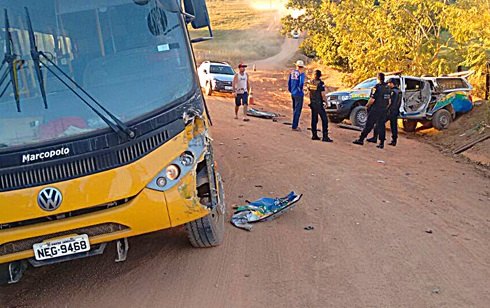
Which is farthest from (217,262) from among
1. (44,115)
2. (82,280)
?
(44,115)

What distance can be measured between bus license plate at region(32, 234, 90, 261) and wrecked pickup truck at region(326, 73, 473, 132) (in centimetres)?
1339

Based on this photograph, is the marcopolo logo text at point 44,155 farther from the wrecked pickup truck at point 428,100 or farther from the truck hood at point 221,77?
the truck hood at point 221,77

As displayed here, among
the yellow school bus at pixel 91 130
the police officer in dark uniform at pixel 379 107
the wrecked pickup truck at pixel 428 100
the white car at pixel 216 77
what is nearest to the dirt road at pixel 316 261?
the yellow school bus at pixel 91 130

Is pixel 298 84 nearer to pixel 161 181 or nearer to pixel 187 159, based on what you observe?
pixel 187 159

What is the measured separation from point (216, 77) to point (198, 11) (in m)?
19.6

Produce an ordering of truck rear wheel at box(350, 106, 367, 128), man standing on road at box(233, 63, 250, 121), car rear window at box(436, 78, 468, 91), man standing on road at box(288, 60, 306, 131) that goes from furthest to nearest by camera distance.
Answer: truck rear wheel at box(350, 106, 367, 128), car rear window at box(436, 78, 468, 91), man standing on road at box(233, 63, 250, 121), man standing on road at box(288, 60, 306, 131)

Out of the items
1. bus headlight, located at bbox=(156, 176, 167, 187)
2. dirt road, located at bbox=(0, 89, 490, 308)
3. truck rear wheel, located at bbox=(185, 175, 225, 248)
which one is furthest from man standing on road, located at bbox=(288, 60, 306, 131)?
bus headlight, located at bbox=(156, 176, 167, 187)

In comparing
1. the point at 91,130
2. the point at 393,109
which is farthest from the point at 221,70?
the point at 91,130

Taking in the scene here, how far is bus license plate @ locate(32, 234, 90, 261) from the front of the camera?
4328 mm

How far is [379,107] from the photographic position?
12906 millimetres

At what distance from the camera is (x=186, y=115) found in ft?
15.5

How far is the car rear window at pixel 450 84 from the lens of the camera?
54.5 ft

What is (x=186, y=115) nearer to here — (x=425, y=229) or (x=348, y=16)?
(x=425, y=229)

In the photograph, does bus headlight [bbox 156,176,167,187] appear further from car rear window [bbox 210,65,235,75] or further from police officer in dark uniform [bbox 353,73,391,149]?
car rear window [bbox 210,65,235,75]
